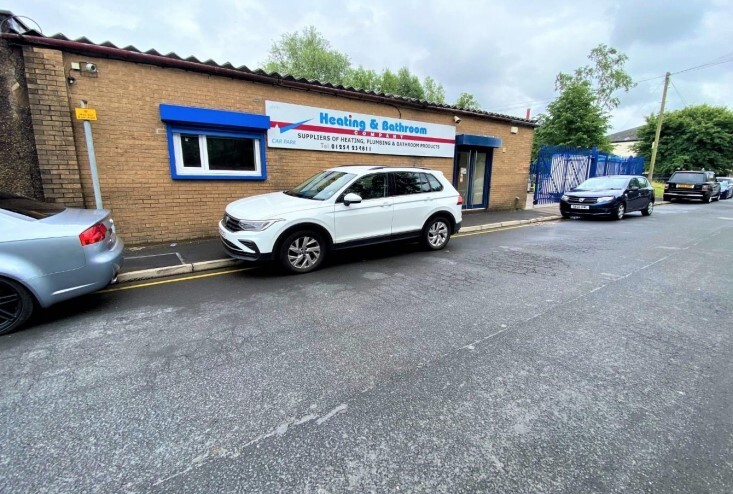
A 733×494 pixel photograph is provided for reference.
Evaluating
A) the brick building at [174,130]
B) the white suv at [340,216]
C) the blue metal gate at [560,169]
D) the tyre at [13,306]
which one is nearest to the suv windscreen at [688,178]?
the blue metal gate at [560,169]

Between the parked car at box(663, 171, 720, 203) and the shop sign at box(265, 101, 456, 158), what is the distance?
659 inches

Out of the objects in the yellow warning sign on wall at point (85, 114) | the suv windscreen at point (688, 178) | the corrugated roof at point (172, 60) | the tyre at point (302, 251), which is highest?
the corrugated roof at point (172, 60)

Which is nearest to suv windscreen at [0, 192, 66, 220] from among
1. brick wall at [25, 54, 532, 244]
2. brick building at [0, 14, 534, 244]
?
brick building at [0, 14, 534, 244]

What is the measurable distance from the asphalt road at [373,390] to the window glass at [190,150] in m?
3.37

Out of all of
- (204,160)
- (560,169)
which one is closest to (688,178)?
(560,169)

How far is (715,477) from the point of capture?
1.92 m

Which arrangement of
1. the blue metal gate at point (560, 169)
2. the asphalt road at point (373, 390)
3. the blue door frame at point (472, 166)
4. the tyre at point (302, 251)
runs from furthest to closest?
the blue metal gate at point (560, 169)
the blue door frame at point (472, 166)
the tyre at point (302, 251)
the asphalt road at point (373, 390)

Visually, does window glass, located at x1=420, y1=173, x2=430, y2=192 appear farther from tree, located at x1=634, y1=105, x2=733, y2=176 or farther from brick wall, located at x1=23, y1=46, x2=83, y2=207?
tree, located at x1=634, y1=105, x2=733, y2=176

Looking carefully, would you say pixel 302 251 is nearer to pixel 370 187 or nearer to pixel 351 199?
pixel 351 199

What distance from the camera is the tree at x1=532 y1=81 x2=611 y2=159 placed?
73.5 ft

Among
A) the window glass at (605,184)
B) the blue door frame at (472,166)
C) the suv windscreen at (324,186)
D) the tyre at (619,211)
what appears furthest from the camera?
the window glass at (605,184)

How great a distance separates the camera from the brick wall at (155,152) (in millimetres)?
6324

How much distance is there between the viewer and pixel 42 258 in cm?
352

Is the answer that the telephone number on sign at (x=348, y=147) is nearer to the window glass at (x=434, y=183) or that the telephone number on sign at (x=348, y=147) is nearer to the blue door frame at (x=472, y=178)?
the window glass at (x=434, y=183)
